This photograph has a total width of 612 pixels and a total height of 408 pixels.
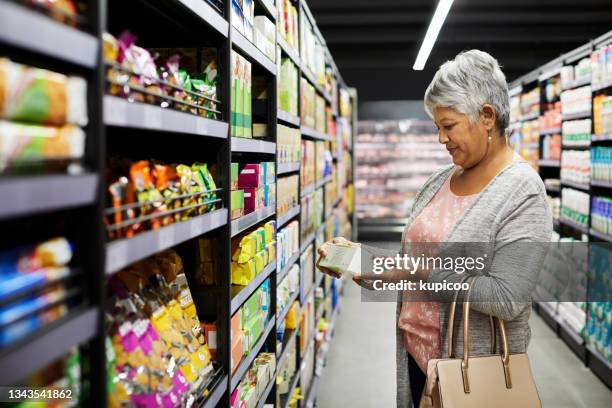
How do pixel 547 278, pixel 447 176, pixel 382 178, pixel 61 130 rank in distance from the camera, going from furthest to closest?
1. pixel 382 178
2. pixel 547 278
3. pixel 447 176
4. pixel 61 130

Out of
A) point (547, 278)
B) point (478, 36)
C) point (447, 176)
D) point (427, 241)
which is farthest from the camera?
point (478, 36)

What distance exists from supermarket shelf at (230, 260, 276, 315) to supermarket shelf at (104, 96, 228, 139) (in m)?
0.60

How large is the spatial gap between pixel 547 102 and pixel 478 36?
3551 mm

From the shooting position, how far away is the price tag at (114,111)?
111 cm

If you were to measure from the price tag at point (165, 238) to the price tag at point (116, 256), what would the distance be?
21cm

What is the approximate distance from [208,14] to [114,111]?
75cm

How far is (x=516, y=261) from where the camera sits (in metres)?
1.95

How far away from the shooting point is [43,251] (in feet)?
3.28

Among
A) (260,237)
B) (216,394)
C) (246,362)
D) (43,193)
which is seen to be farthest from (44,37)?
(260,237)

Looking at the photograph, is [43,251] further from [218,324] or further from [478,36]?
[478,36]

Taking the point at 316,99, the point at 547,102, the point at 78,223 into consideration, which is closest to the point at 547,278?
the point at 547,102

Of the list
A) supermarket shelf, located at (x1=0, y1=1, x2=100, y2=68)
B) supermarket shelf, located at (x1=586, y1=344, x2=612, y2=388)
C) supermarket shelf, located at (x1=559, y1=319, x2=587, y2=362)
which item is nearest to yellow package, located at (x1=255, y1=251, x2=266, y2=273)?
supermarket shelf, located at (x1=0, y1=1, x2=100, y2=68)

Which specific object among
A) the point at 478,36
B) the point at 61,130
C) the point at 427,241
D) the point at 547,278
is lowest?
the point at 547,278

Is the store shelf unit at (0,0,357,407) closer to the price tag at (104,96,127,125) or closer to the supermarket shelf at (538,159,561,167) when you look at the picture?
the price tag at (104,96,127,125)
